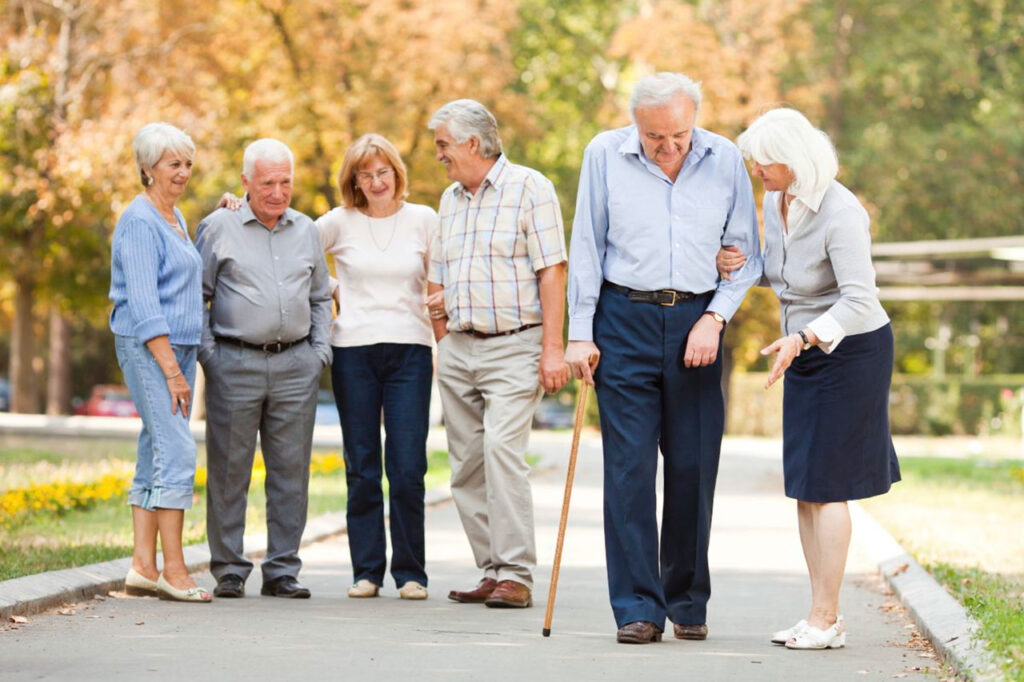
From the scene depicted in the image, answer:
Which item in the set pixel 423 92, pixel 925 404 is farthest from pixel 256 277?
pixel 925 404

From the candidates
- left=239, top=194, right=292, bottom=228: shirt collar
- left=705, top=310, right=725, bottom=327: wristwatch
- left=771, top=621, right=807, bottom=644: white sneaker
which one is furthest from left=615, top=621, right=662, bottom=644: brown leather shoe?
left=239, top=194, right=292, bottom=228: shirt collar

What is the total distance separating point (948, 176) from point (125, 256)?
3047 centimetres

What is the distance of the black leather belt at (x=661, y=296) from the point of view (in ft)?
20.0

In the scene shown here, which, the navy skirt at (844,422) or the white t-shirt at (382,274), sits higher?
the white t-shirt at (382,274)

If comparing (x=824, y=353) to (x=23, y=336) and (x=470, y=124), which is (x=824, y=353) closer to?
(x=470, y=124)

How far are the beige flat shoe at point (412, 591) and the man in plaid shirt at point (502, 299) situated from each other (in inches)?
14.7

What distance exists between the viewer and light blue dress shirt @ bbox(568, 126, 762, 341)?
611 centimetres

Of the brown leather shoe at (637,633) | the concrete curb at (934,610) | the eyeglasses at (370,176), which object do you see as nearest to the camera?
the concrete curb at (934,610)

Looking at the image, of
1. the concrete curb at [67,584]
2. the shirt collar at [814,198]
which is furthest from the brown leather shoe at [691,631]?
the concrete curb at [67,584]

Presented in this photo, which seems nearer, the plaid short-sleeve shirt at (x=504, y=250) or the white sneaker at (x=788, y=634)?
the white sneaker at (x=788, y=634)

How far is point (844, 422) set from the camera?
5.94m

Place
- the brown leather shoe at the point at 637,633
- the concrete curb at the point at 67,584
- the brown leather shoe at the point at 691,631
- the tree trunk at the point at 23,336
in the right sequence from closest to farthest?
1. the brown leather shoe at the point at 637,633
2. the brown leather shoe at the point at 691,631
3. the concrete curb at the point at 67,584
4. the tree trunk at the point at 23,336

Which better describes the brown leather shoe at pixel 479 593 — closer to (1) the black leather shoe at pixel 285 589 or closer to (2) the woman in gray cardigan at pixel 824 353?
(1) the black leather shoe at pixel 285 589

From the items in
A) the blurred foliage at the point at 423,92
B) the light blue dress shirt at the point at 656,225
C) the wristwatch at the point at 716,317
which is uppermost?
the blurred foliage at the point at 423,92
